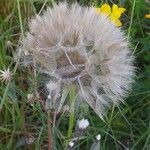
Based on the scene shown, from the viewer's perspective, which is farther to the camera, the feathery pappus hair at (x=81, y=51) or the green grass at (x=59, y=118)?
the green grass at (x=59, y=118)

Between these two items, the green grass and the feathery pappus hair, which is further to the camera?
the green grass

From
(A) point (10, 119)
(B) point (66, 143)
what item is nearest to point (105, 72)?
(B) point (66, 143)

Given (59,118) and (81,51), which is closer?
(81,51)

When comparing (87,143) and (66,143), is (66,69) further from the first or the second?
(87,143)

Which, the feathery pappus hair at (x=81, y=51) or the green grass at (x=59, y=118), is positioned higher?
the feathery pappus hair at (x=81, y=51)

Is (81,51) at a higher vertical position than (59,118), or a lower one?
higher
